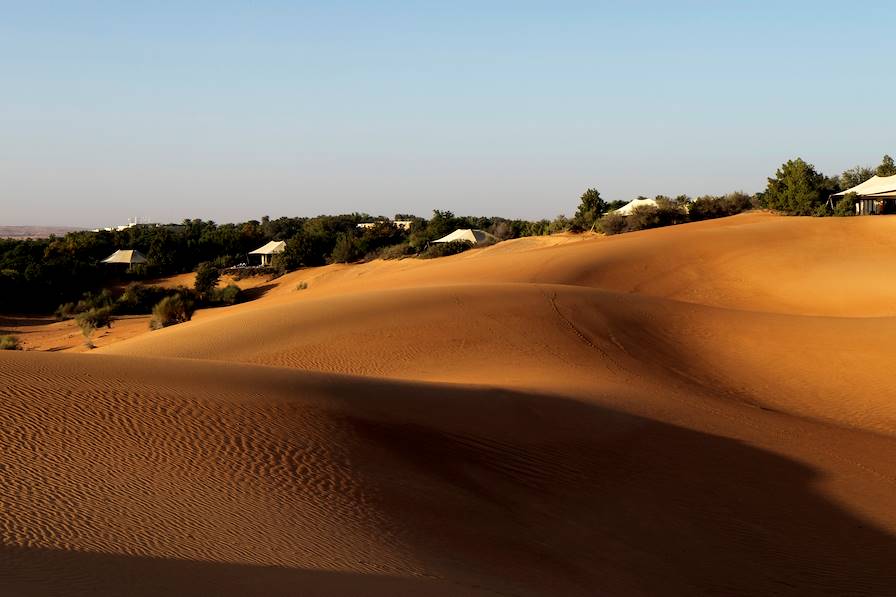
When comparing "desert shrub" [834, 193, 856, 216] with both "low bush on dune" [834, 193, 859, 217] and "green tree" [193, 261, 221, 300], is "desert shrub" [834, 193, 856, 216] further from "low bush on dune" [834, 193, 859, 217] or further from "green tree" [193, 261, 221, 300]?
"green tree" [193, 261, 221, 300]

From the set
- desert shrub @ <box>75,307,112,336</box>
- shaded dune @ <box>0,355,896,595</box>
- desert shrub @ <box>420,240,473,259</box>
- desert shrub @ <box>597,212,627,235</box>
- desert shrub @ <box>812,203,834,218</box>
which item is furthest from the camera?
desert shrub @ <box>420,240,473,259</box>

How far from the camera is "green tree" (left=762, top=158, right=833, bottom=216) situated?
51.5 meters

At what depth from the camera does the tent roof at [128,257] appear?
208 ft

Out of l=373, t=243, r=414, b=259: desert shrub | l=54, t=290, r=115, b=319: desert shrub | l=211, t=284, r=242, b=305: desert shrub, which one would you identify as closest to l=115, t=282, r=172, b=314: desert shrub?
l=54, t=290, r=115, b=319: desert shrub

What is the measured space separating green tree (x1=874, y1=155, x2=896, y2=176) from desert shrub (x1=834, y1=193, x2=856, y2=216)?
13.9m

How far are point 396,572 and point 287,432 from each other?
3.65 meters

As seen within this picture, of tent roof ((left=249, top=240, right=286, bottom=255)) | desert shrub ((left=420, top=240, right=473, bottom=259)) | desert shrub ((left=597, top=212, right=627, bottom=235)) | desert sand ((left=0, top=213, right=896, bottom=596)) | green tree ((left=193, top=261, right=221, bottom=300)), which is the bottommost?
desert sand ((left=0, top=213, right=896, bottom=596))

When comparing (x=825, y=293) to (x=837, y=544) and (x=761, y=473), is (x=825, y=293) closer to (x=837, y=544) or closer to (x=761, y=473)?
(x=761, y=473)

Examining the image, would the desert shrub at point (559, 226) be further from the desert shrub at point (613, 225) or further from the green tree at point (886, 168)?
the green tree at point (886, 168)

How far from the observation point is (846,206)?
157ft

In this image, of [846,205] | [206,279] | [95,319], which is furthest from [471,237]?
[95,319]

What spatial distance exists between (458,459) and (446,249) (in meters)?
43.2

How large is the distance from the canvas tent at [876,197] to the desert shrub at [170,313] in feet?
114

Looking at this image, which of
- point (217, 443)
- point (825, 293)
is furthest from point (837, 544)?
point (825, 293)
